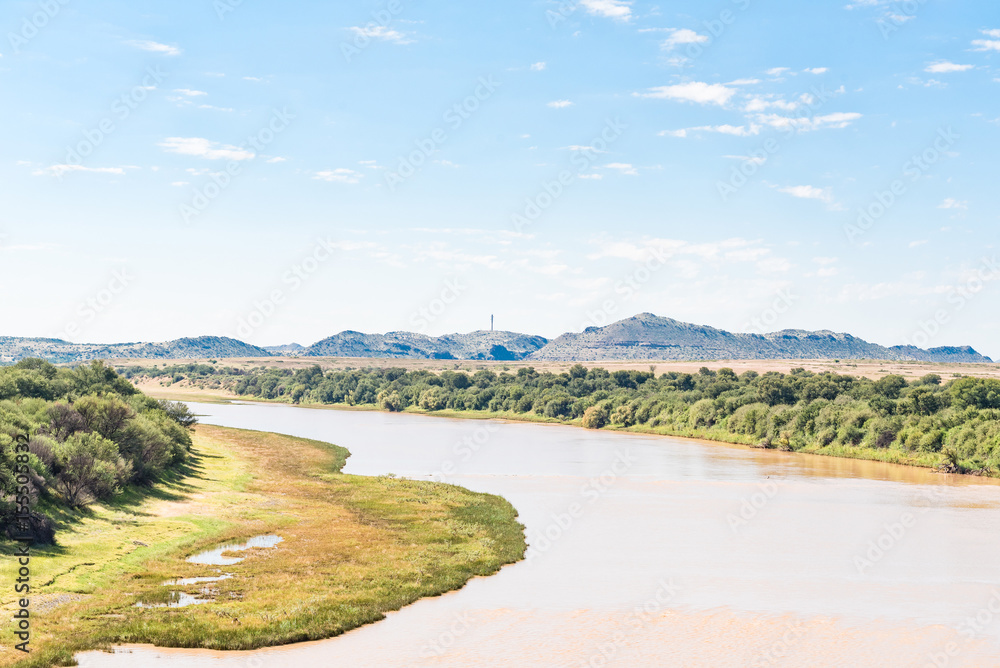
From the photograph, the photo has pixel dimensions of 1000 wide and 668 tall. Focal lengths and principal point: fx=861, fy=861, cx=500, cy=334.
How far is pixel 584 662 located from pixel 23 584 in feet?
43.7

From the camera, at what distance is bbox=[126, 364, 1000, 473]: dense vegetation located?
192 ft

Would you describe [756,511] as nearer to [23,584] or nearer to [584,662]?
[584,662]

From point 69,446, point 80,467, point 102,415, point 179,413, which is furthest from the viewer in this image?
point 179,413

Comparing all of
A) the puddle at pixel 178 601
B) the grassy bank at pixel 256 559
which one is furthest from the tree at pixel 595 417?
the puddle at pixel 178 601

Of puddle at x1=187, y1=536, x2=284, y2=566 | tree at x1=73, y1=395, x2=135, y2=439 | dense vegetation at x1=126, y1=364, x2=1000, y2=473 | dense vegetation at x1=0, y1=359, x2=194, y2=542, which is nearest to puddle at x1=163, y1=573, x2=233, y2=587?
puddle at x1=187, y1=536, x2=284, y2=566

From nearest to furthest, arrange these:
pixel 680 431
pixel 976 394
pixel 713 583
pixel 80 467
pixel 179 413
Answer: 1. pixel 713 583
2. pixel 80 467
3. pixel 179 413
4. pixel 976 394
5. pixel 680 431

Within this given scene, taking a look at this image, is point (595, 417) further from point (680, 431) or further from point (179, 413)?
point (179, 413)

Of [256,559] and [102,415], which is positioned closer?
[256,559]

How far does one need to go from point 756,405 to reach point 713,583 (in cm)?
5579

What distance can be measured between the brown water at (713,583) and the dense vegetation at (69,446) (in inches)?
383

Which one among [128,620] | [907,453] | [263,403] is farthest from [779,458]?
[263,403]

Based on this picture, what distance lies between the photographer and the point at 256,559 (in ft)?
85.8

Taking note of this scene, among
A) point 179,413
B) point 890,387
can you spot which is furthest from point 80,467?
point 890,387

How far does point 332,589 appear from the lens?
75.5ft
